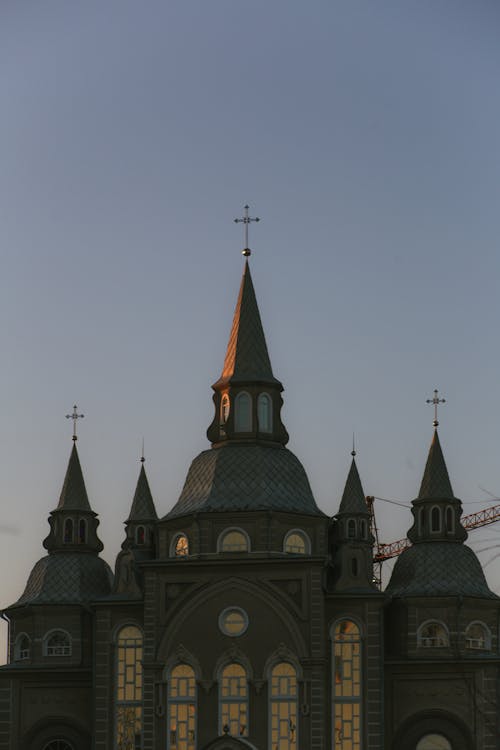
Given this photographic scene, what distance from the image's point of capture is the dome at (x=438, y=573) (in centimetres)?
7575

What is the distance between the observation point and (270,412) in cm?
7919

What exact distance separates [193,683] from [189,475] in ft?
38.6

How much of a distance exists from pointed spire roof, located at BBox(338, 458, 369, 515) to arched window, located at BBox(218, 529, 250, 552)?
22.3ft

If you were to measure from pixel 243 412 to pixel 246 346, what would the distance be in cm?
386

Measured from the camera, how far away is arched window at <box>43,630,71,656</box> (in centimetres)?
7794

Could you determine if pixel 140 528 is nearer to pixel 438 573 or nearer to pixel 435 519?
pixel 435 519

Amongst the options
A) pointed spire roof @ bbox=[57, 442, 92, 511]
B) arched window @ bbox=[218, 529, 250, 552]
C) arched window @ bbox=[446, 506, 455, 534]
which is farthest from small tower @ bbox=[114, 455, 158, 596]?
arched window @ bbox=[446, 506, 455, 534]

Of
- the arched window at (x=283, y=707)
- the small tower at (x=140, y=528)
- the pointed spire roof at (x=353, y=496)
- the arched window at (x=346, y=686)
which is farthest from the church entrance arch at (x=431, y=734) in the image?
the small tower at (x=140, y=528)

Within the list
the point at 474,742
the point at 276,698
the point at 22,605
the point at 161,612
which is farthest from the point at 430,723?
the point at 22,605

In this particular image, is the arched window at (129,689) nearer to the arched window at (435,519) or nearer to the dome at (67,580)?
the dome at (67,580)

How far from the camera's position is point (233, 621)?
72.0 meters

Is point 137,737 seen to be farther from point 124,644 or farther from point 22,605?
point 22,605

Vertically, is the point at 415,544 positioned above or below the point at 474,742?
above

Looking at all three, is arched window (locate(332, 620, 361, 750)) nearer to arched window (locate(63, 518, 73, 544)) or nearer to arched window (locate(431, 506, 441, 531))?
arched window (locate(431, 506, 441, 531))
